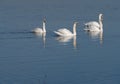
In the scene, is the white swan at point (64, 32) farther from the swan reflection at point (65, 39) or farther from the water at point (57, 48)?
the water at point (57, 48)

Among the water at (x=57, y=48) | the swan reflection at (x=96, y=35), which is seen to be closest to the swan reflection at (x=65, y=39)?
the water at (x=57, y=48)

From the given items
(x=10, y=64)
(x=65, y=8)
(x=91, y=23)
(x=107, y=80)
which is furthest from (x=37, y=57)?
(x=65, y=8)

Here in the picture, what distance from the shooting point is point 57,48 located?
23141mm

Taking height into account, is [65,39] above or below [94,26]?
below

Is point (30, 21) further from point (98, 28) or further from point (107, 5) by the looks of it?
point (107, 5)

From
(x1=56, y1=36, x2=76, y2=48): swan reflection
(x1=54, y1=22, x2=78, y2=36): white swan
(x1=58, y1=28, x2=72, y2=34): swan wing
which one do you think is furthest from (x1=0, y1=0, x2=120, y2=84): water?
(x1=58, y1=28, x2=72, y2=34): swan wing

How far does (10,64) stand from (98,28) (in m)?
11.9

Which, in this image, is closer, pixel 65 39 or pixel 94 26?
pixel 65 39

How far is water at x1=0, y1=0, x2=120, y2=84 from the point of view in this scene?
17.3 m

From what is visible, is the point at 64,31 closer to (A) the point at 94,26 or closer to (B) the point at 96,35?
(B) the point at 96,35

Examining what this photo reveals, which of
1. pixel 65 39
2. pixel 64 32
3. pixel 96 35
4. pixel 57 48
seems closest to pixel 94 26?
pixel 96 35

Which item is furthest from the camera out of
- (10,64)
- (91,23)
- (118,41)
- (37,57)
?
(91,23)

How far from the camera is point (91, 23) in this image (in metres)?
30.9

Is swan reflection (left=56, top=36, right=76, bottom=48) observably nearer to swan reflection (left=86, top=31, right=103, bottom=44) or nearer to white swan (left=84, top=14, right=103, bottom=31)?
swan reflection (left=86, top=31, right=103, bottom=44)
